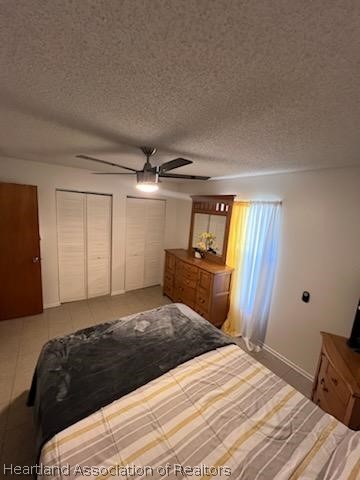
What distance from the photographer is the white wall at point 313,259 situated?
2035 mm

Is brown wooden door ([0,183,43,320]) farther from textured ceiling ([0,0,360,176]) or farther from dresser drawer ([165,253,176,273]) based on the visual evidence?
dresser drawer ([165,253,176,273])

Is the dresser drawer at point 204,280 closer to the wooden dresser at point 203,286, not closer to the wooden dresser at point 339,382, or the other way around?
the wooden dresser at point 203,286

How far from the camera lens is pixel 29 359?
2404 millimetres

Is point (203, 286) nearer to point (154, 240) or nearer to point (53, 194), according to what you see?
point (154, 240)

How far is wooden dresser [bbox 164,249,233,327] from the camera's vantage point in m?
3.10

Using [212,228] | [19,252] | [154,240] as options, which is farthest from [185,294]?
[19,252]

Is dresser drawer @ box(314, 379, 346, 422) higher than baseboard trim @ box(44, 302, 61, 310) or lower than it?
higher

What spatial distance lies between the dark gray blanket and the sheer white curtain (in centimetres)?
106

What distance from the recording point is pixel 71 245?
3680 millimetres

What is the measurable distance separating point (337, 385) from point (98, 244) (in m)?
3.80

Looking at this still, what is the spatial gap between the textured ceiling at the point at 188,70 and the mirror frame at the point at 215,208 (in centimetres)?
171

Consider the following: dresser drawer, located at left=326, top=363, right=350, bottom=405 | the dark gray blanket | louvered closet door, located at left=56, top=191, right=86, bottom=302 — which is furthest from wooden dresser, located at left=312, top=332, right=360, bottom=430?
louvered closet door, located at left=56, top=191, right=86, bottom=302

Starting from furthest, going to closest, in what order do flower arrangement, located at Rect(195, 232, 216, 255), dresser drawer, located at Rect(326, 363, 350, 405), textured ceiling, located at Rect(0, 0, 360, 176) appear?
flower arrangement, located at Rect(195, 232, 216, 255)
dresser drawer, located at Rect(326, 363, 350, 405)
textured ceiling, located at Rect(0, 0, 360, 176)

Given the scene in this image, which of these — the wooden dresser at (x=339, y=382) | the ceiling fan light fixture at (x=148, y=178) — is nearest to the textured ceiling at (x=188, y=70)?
the ceiling fan light fixture at (x=148, y=178)
